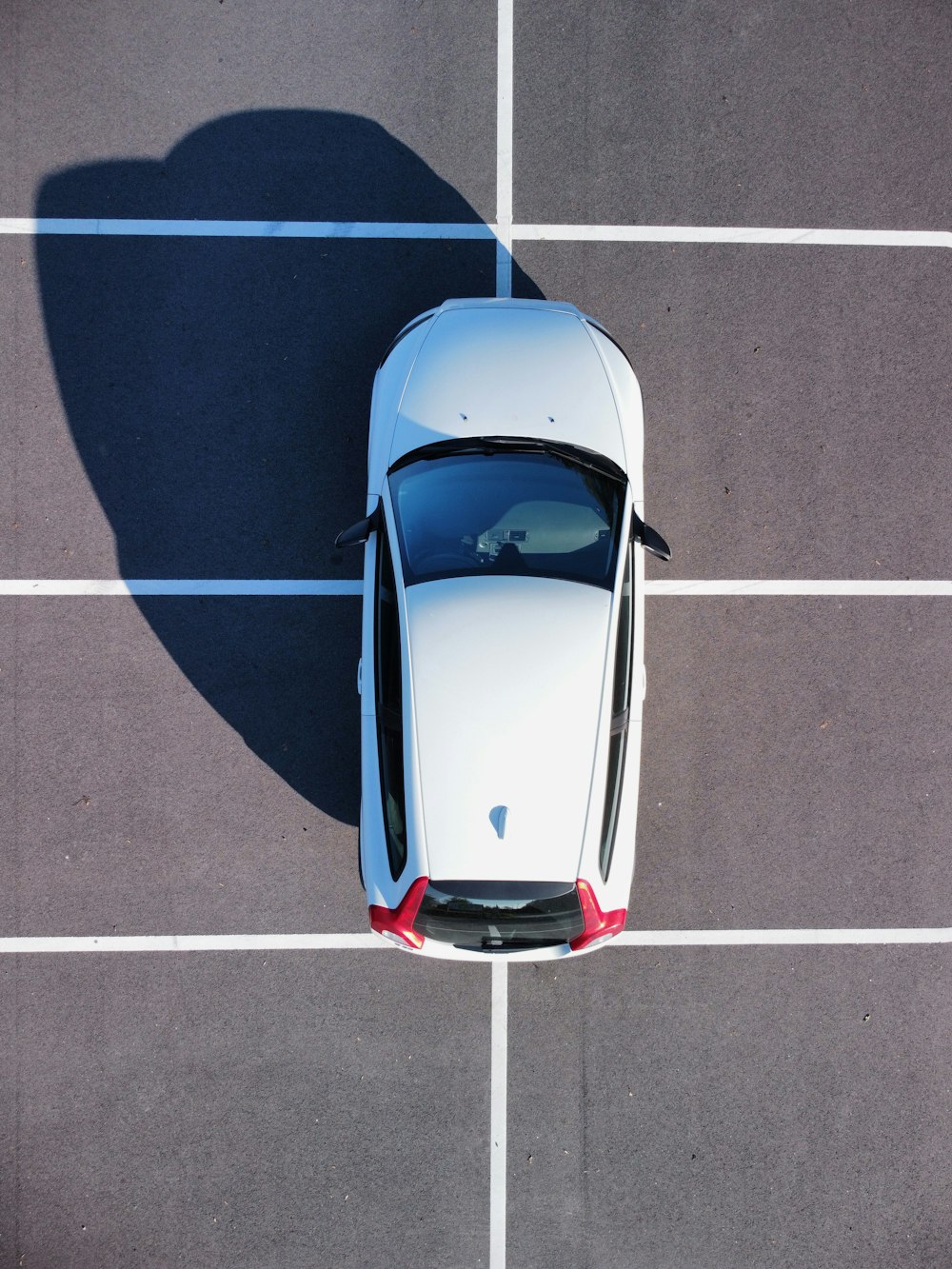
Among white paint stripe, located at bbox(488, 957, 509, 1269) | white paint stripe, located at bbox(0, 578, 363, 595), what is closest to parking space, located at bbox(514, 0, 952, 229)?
white paint stripe, located at bbox(0, 578, 363, 595)

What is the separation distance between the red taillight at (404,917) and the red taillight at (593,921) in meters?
0.73

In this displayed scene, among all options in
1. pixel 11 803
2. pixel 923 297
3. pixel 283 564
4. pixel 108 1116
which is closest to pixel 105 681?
pixel 11 803

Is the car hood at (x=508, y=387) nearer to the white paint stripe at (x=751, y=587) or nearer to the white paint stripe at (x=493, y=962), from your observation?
the white paint stripe at (x=751, y=587)

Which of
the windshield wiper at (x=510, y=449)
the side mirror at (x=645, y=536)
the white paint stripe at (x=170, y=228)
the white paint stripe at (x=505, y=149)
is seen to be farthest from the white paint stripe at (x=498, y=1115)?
the white paint stripe at (x=170, y=228)

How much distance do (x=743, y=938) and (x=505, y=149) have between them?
4.94 metres

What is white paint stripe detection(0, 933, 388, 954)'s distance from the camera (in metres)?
4.14

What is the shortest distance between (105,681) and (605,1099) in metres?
3.83

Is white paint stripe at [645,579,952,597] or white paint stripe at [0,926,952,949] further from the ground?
white paint stripe at [645,579,952,597]

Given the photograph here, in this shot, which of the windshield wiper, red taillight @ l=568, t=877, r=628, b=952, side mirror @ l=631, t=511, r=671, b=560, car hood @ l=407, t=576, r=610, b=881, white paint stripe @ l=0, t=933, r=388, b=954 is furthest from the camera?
white paint stripe @ l=0, t=933, r=388, b=954

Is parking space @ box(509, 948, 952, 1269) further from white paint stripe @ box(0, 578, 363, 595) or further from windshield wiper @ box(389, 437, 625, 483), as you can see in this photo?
windshield wiper @ box(389, 437, 625, 483)

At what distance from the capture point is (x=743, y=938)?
4195 millimetres

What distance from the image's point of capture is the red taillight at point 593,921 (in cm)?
326

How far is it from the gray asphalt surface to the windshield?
1006 mm

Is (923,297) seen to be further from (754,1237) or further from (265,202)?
(754,1237)
